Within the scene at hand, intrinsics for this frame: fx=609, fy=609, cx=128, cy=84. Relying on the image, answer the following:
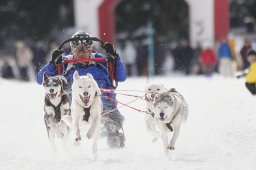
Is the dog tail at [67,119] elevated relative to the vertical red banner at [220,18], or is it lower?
lower

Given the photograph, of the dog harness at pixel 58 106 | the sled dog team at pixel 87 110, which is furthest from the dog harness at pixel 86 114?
the dog harness at pixel 58 106

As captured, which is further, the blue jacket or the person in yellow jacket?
the person in yellow jacket

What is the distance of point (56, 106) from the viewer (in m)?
5.97

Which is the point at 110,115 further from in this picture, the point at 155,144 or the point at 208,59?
the point at 208,59

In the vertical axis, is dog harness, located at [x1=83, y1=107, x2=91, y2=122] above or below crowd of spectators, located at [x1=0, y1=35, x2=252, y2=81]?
below

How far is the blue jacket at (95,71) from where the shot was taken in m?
6.38

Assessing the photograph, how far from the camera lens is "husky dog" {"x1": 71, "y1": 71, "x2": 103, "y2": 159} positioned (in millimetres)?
5414

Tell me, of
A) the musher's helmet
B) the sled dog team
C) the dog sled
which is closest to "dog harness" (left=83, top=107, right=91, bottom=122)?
the sled dog team

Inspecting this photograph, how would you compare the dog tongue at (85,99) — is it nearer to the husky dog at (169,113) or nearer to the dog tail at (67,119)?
the dog tail at (67,119)

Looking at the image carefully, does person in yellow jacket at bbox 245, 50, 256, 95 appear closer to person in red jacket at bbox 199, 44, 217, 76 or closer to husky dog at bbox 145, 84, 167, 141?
husky dog at bbox 145, 84, 167, 141

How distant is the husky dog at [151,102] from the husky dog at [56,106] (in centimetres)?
93

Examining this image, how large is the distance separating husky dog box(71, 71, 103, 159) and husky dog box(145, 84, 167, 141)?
1001 millimetres

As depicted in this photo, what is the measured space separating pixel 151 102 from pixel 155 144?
533 millimetres

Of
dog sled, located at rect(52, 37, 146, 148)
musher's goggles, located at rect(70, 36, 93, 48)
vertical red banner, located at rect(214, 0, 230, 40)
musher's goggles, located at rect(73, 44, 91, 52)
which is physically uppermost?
vertical red banner, located at rect(214, 0, 230, 40)
